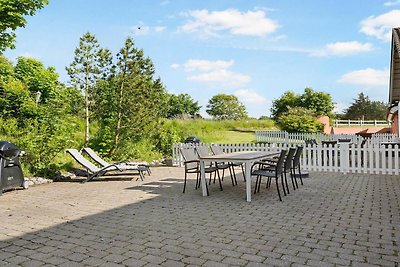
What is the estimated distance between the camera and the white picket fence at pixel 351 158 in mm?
9539

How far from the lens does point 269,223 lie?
477 centimetres

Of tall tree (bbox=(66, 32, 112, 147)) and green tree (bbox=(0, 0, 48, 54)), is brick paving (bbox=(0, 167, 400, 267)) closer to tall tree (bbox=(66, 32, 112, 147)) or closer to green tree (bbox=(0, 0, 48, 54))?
green tree (bbox=(0, 0, 48, 54))

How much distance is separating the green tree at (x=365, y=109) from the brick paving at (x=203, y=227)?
189 ft

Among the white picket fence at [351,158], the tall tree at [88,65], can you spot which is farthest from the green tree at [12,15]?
the white picket fence at [351,158]

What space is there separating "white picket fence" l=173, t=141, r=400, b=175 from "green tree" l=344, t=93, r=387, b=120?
53.8 m

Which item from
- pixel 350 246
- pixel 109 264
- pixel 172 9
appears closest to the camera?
pixel 109 264

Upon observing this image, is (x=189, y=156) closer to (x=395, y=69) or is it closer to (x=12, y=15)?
(x=12, y=15)

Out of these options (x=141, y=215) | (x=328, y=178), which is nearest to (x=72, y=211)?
(x=141, y=215)

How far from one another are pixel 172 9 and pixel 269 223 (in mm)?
9491

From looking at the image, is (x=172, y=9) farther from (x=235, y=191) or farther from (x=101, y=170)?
(x=235, y=191)

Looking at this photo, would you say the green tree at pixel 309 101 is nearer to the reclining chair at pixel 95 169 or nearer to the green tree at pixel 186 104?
the green tree at pixel 186 104

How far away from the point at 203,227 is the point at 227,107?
243ft

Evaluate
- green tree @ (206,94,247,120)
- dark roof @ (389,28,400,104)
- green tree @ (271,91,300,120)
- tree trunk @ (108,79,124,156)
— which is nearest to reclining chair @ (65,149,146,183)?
tree trunk @ (108,79,124,156)

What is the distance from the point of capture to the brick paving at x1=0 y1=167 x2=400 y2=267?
11.5 ft
